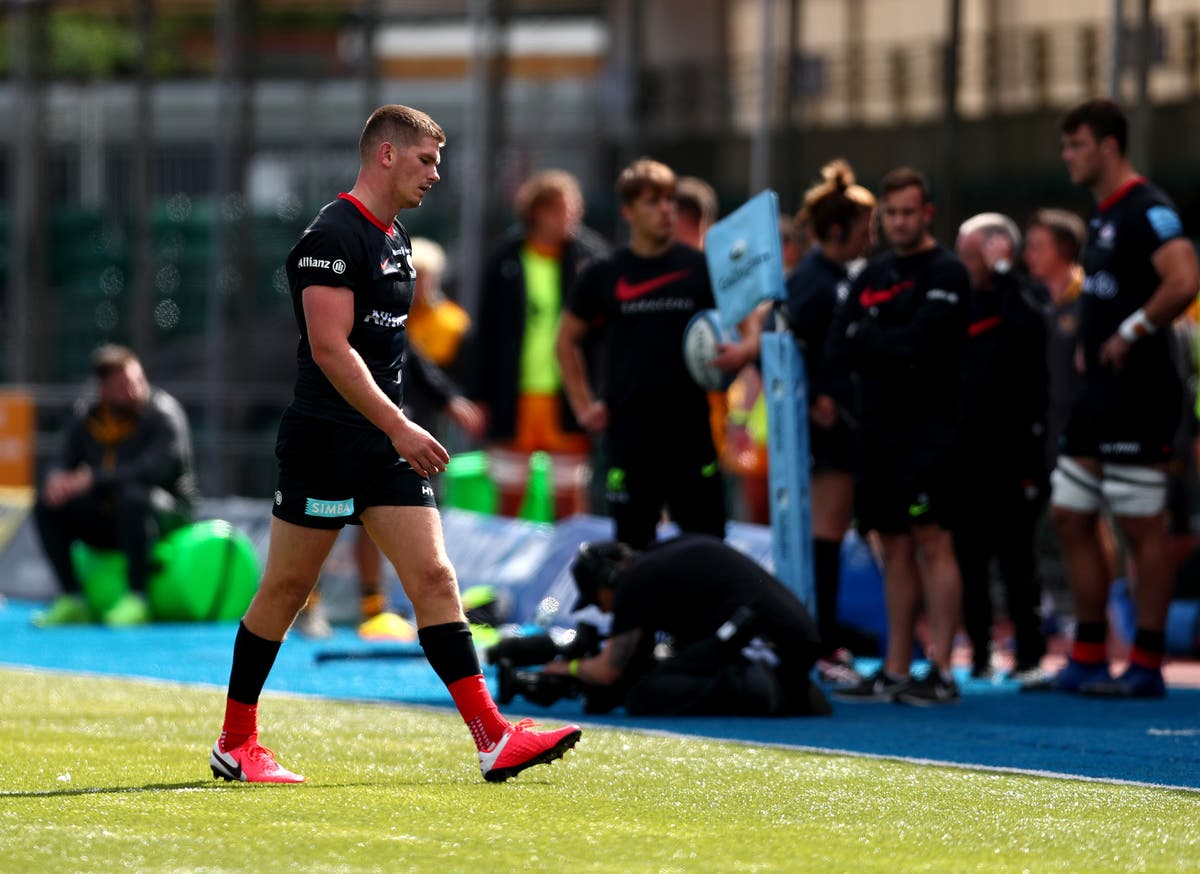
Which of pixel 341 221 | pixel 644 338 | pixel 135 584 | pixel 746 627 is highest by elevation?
pixel 341 221

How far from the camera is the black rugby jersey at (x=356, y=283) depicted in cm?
627

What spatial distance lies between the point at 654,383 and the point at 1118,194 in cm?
200

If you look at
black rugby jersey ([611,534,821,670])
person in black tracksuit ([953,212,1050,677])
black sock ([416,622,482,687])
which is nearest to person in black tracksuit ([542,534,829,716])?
black rugby jersey ([611,534,821,670])

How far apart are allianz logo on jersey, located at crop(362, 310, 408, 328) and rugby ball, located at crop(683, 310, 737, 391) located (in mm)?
2998

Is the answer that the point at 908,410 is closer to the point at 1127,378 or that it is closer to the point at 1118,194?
the point at 1127,378

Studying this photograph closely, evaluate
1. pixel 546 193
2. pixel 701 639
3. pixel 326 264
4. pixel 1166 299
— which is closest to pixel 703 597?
pixel 701 639

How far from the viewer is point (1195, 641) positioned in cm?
1138

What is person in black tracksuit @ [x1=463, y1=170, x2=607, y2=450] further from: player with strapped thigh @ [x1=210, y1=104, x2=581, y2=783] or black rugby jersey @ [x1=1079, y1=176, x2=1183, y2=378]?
player with strapped thigh @ [x1=210, y1=104, x2=581, y2=783]

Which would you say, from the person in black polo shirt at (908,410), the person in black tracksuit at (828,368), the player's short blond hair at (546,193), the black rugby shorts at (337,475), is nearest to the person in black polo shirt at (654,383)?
the person in black tracksuit at (828,368)

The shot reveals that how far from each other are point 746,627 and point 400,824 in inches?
125

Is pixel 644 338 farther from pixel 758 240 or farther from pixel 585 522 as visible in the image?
pixel 585 522

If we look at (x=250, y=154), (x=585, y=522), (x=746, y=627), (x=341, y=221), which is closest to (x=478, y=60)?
(x=250, y=154)

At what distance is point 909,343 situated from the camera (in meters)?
9.06

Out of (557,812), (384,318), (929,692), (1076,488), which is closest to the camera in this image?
(557,812)
